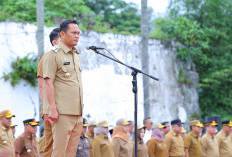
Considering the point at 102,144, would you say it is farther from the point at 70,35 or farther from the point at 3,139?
the point at 70,35

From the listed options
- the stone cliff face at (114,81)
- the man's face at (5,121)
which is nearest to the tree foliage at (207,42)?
the stone cliff face at (114,81)

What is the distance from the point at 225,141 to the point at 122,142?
12.0 feet

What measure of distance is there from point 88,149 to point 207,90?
948 centimetres

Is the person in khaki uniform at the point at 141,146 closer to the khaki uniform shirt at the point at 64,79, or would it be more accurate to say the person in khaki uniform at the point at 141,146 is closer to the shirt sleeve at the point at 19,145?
the shirt sleeve at the point at 19,145

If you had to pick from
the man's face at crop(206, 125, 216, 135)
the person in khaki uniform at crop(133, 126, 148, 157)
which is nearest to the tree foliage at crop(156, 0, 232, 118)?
the man's face at crop(206, 125, 216, 135)

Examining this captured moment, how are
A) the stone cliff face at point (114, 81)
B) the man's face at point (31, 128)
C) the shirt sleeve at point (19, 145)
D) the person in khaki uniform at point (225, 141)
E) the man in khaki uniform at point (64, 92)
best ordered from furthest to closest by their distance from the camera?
the person in khaki uniform at point (225, 141) < the stone cliff face at point (114, 81) < the man's face at point (31, 128) < the shirt sleeve at point (19, 145) < the man in khaki uniform at point (64, 92)

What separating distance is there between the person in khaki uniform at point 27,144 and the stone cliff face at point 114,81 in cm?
169

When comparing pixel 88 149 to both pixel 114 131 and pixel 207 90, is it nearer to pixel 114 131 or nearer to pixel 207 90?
pixel 114 131

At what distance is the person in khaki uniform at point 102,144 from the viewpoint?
7.57 meters

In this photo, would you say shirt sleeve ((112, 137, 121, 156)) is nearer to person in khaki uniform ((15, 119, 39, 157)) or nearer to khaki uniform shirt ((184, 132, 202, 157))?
person in khaki uniform ((15, 119, 39, 157))

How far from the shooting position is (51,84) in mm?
3723

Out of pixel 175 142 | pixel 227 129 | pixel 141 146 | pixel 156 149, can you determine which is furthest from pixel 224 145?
pixel 141 146

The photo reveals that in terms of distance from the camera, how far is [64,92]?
379cm

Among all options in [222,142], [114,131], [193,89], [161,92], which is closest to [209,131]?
[222,142]
